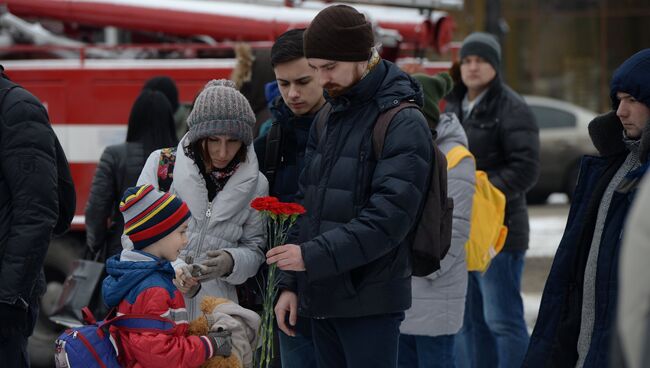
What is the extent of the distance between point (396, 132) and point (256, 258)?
87 cm

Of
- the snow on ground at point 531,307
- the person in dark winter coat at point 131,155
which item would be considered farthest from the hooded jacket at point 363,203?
the snow on ground at point 531,307

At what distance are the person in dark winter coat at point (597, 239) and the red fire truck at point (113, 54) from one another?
14.7 feet

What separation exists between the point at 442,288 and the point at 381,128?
5.59ft

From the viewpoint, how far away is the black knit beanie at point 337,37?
4.26m

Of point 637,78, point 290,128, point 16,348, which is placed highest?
point 637,78

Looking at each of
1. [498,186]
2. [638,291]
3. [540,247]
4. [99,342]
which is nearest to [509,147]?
[498,186]

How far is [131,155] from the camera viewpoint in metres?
6.55

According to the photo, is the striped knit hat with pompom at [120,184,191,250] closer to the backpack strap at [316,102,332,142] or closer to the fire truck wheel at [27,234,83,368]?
the backpack strap at [316,102,332,142]

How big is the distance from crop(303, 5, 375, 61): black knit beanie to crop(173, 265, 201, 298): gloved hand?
90cm

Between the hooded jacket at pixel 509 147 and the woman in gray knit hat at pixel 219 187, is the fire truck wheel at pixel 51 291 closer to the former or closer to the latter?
the hooded jacket at pixel 509 147

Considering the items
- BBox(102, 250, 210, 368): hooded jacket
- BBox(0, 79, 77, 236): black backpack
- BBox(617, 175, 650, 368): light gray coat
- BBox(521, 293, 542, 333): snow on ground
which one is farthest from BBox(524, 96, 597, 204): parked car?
BBox(617, 175, 650, 368): light gray coat

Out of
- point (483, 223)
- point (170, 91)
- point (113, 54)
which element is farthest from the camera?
point (113, 54)

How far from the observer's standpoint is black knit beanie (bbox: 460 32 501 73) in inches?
288

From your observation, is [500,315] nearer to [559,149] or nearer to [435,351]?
[435,351]
